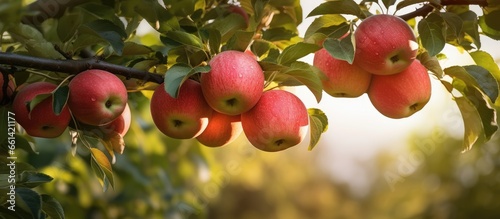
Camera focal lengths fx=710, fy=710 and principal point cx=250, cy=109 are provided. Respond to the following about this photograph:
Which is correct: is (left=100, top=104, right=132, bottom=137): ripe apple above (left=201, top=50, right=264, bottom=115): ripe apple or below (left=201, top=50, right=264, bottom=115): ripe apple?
below

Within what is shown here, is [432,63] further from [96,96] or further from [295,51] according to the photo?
[96,96]

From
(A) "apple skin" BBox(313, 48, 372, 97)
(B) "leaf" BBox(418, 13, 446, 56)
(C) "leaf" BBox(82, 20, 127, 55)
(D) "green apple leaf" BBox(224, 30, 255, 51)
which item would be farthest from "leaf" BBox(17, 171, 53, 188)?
(B) "leaf" BBox(418, 13, 446, 56)

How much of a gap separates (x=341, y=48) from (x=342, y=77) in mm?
90

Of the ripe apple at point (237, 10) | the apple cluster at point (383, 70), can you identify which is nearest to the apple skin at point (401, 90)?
the apple cluster at point (383, 70)

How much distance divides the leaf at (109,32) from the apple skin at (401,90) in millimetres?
397

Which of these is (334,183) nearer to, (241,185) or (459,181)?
(241,185)

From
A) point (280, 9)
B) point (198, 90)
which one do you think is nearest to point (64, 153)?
point (280, 9)

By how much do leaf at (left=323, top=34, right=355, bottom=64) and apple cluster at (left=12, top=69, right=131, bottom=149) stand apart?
30 centimetres

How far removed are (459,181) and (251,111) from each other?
7354mm

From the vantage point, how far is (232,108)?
0.99 meters

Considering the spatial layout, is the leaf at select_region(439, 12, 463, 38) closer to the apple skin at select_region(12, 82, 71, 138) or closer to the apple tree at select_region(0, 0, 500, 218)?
the apple tree at select_region(0, 0, 500, 218)

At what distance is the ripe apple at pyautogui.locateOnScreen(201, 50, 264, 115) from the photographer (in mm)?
971

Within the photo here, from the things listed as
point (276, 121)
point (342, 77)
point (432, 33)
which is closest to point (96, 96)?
point (276, 121)

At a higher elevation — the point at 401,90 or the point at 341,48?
the point at 341,48
